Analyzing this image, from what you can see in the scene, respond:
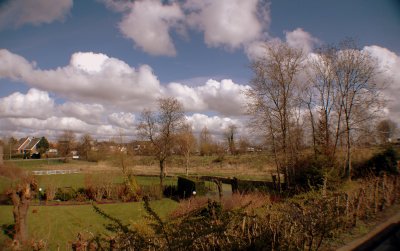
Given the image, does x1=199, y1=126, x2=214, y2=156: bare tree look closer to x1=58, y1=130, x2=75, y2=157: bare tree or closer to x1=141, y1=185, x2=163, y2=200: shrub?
x1=58, y1=130, x2=75, y2=157: bare tree

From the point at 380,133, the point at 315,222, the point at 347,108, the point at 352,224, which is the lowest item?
the point at 352,224

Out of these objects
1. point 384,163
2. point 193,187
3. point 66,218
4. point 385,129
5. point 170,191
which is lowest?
point 170,191

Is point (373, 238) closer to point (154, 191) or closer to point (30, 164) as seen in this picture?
point (154, 191)

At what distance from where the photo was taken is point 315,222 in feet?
17.2

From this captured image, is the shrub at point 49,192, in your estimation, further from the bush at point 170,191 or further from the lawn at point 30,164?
the lawn at point 30,164

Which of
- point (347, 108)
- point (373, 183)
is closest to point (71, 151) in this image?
point (347, 108)

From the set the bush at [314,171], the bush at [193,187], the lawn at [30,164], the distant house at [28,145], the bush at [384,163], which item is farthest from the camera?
the distant house at [28,145]

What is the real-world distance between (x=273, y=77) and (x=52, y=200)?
18235mm

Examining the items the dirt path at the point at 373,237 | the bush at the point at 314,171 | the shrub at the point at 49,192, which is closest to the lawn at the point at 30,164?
the shrub at the point at 49,192

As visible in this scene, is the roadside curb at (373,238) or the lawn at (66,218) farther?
the lawn at (66,218)

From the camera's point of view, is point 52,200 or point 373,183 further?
point 52,200

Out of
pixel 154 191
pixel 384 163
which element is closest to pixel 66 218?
pixel 154 191

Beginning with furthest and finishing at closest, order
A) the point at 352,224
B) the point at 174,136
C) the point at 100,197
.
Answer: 1. the point at 174,136
2. the point at 100,197
3. the point at 352,224

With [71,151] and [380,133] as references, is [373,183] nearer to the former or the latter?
[380,133]
